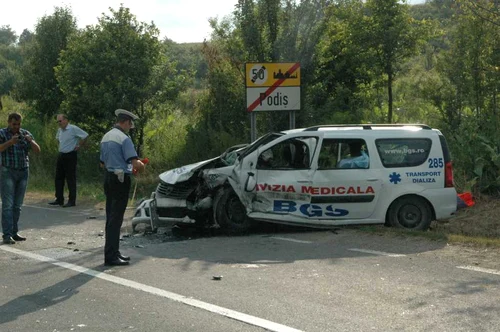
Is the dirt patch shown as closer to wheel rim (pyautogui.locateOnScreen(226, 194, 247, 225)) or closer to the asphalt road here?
the asphalt road

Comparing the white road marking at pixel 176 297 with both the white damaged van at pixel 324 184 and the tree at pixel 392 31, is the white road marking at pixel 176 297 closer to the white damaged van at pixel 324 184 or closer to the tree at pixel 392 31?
the white damaged van at pixel 324 184

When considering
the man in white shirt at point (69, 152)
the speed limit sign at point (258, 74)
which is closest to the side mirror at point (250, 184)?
the speed limit sign at point (258, 74)

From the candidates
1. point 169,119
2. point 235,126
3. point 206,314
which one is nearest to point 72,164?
point 235,126

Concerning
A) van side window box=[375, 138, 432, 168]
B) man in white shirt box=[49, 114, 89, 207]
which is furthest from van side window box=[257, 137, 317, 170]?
man in white shirt box=[49, 114, 89, 207]

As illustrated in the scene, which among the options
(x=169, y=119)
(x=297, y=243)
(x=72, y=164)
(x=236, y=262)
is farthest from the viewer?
(x=169, y=119)

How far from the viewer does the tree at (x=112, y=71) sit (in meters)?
18.4

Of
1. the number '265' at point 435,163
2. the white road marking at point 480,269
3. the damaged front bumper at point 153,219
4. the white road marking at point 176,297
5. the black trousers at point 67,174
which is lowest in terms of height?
the white road marking at point 176,297

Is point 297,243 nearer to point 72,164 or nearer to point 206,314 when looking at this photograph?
point 206,314

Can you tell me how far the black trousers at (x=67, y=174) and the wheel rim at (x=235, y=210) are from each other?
5807 millimetres

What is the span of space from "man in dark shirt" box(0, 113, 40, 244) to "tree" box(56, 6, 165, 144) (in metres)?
7.77

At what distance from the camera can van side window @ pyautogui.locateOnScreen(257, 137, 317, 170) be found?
10727 mm

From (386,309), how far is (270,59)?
10.6 metres

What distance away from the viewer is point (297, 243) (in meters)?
9.90

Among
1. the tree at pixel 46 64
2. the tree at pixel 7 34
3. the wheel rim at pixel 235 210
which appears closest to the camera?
the wheel rim at pixel 235 210
